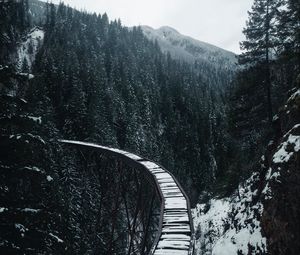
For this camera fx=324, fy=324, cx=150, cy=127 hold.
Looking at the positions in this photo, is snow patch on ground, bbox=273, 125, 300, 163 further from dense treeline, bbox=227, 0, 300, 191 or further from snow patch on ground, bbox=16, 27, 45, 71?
snow patch on ground, bbox=16, 27, 45, 71

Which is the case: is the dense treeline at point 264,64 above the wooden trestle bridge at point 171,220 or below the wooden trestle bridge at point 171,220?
above

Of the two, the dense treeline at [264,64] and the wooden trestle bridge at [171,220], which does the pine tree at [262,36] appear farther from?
the wooden trestle bridge at [171,220]

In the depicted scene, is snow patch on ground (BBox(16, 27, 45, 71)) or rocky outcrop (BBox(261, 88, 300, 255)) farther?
snow patch on ground (BBox(16, 27, 45, 71))

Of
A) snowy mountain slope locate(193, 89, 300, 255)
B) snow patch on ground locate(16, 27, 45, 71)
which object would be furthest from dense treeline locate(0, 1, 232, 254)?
snowy mountain slope locate(193, 89, 300, 255)

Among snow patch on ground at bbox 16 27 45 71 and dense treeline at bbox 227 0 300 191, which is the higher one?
snow patch on ground at bbox 16 27 45 71

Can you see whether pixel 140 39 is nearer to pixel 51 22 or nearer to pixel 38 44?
pixel 51 22

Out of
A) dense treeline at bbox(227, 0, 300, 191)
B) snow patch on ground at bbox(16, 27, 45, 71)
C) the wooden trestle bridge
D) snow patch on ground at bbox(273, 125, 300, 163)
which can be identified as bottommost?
the wooden trestle bridge

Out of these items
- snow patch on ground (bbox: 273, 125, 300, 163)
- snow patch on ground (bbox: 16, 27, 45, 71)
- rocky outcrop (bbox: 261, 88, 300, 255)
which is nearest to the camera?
rocky outcrop (bbox: 261, 88, 300, 255)

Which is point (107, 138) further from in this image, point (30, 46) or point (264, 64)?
point (30, 46)

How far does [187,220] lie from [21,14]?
10629cm

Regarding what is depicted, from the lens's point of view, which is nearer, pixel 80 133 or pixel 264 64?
pixel 264 64

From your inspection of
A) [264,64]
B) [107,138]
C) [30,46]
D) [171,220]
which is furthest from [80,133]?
[30,46]

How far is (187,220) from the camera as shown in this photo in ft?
27.4

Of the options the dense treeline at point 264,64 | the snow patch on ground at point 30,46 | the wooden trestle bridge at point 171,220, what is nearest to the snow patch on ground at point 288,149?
the wooden trestle bridge at point 171,220
